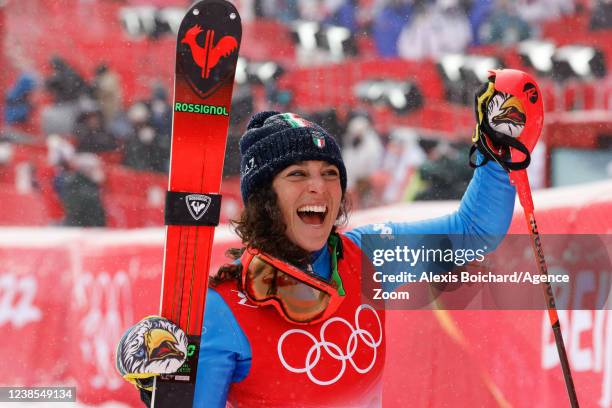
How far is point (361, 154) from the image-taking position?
12.0 feet

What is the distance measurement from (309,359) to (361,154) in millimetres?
1868

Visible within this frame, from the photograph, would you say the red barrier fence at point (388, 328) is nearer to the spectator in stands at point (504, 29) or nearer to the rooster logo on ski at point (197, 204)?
the spectator in stands at point (504, 29)

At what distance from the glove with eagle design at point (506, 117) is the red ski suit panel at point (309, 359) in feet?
1.66

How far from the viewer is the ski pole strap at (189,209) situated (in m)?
1.90

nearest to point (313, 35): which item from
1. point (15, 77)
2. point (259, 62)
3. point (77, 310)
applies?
point (259, 62)

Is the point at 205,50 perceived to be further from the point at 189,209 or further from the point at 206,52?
the point at 189,209

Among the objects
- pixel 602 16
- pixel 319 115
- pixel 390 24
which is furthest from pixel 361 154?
pixel 602 16

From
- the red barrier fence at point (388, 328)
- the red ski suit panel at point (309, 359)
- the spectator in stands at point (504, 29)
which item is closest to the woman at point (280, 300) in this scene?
the red ski suit panel at point (309, 359)

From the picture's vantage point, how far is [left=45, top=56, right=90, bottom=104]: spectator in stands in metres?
3.64

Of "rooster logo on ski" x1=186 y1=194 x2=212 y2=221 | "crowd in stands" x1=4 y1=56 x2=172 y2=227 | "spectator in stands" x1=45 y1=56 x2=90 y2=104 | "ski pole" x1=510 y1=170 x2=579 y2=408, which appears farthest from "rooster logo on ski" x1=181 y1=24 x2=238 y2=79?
"spectator in stands" x1=45 y1=56 x2=90 y2=104

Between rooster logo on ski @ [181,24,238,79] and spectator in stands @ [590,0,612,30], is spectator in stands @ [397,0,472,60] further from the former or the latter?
rooster logo on ski @ [181,24,238,79]

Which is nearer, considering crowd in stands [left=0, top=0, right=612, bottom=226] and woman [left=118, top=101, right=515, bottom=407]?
woman [left=118, top=101, right=515, bottom=407]

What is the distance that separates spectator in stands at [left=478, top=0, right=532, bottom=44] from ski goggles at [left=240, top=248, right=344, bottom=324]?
201cm

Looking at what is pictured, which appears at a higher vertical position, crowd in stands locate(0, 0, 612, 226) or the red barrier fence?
crowd in stands locate(0, 0, 612, 226)
